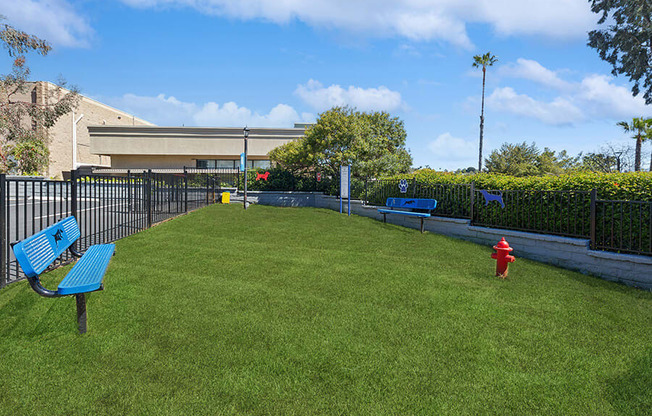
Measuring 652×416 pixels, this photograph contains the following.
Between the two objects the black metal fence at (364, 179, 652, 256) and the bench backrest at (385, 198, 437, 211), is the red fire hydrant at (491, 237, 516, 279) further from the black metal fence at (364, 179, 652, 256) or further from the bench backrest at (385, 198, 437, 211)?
the bench backrest at (385, 198, 437, 211)

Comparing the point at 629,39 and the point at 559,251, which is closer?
the point at 559,251

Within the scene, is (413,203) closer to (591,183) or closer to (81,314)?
(591,183)

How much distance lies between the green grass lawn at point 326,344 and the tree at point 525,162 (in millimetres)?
34574

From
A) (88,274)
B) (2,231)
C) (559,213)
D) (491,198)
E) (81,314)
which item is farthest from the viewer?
(491,198)

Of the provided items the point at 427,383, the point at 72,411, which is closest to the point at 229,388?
the point at 72,411

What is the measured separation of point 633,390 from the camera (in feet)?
9.69

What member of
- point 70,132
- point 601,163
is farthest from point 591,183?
point 70,132

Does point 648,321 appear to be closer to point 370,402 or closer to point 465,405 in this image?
point 465,405

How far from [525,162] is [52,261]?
43096 millimetres

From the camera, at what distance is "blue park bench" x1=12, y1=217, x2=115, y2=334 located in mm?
3396

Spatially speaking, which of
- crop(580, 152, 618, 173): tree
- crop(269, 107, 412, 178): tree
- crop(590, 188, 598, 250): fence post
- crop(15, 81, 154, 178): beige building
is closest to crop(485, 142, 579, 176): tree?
crop(580, 152, 618, 173): tree

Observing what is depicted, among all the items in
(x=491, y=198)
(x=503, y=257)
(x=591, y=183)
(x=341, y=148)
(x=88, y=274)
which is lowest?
(x=503, y=257)

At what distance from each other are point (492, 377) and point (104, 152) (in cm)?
4343

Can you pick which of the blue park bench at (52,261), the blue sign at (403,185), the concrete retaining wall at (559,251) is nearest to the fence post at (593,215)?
the concrete retaining wall at (559,251)
